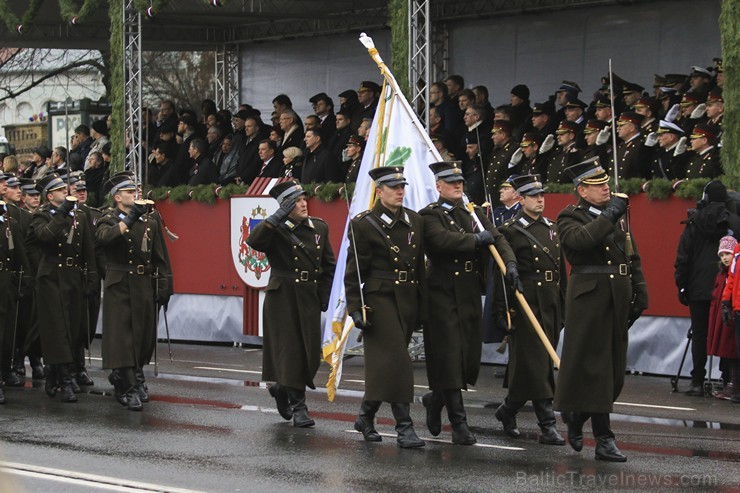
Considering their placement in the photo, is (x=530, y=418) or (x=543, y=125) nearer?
(x=530, y=418)

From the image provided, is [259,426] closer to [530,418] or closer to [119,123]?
[530,418]

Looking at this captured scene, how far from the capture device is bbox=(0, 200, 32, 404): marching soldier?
1409 centimetres

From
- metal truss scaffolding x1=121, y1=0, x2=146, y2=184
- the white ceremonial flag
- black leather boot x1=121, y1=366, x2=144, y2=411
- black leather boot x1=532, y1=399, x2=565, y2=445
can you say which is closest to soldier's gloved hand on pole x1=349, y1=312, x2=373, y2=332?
black leather boot x1=532, y1=399, x2=565, y2=445

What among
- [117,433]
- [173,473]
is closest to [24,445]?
[117,433]

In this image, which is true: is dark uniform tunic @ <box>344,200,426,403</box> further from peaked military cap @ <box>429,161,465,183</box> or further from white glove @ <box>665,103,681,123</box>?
white glove @ <box>665,103,681,123</box>

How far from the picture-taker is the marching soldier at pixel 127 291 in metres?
13.0

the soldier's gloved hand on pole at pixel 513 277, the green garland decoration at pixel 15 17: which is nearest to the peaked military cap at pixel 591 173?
the soldier's gloved hand on pole at pixel 513 277

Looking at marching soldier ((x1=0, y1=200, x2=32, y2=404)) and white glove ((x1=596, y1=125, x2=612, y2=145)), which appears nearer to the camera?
marching soldier ((x1=0, y1=200, x2=32, y2=404))

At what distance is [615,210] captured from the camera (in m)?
9.62

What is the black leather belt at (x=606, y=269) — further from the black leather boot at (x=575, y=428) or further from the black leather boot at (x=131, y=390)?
the black leather boot at (x=131, y=390)

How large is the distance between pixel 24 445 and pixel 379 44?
1569 cm

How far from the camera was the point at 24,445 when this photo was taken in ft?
34.6

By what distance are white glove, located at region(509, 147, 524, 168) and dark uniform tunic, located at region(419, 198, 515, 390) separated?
6.69 meters

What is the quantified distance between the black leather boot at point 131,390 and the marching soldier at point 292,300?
5.30 ft
